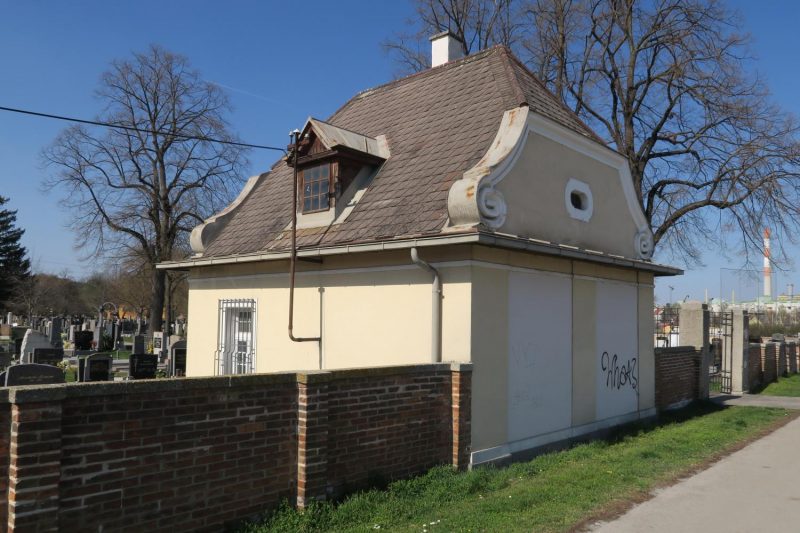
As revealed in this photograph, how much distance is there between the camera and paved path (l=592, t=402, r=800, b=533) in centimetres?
622

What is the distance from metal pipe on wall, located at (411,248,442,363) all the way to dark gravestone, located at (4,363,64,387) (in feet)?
19.0

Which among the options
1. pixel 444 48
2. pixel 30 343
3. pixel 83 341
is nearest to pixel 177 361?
pixel 30 343

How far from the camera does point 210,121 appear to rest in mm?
31594

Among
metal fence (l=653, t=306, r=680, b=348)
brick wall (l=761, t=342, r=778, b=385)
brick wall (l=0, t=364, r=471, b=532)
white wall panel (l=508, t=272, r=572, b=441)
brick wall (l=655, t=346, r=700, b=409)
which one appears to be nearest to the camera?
brick wall (l=0, t=364, r=471, b=532)

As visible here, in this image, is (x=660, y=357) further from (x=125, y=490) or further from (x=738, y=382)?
(x=125, y=490)

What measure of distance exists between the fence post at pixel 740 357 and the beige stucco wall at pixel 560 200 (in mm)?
8374

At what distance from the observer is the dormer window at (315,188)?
35.2 ft

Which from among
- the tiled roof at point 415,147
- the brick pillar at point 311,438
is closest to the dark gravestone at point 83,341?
the tiled roof at point 415,147

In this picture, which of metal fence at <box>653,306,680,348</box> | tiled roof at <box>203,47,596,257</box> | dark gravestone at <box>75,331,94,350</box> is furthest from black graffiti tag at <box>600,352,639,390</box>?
dark gravestone at <box>75,331,94,350</box>

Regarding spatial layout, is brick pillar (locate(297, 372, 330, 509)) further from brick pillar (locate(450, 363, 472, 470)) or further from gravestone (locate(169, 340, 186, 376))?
gravestone (locate(169, 340, 186, 376))

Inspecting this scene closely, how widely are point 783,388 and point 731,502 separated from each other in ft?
51.2

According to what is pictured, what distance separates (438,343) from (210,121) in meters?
26.8

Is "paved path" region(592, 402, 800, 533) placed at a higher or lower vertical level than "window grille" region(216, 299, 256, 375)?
lower

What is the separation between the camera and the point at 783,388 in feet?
65.9
